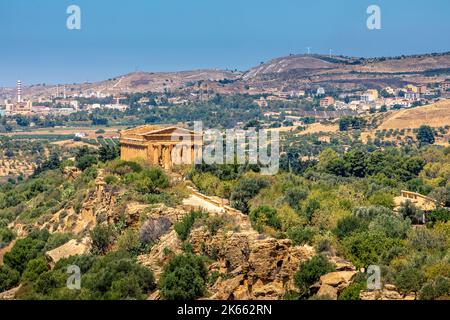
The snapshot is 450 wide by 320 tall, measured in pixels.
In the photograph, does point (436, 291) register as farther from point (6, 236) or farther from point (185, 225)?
point (6, 236)

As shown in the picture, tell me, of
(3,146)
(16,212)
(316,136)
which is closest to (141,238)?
(16,212)

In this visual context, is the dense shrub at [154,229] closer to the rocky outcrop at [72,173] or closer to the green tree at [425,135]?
the rocky outcrop at [72,173]

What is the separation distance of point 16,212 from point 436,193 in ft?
83.6

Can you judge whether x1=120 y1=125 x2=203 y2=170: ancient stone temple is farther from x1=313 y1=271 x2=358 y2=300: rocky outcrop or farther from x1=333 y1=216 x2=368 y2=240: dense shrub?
x1=313 y1=271 x2=358 y2=300: rocky outcrop

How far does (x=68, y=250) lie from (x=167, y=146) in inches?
782

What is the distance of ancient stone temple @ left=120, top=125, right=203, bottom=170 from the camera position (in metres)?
58.3

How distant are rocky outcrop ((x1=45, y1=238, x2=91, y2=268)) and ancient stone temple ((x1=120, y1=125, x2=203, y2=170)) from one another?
1678cm

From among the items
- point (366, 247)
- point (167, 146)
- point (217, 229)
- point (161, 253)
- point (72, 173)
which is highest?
point (167, 146)

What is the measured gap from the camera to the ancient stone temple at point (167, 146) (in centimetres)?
5834

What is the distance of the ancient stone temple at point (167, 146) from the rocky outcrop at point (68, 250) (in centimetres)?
1678

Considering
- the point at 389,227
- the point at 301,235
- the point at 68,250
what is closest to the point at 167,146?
the point at 68,250

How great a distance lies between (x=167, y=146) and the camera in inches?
2322

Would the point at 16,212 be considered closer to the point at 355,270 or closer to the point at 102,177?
the point at 102,177
